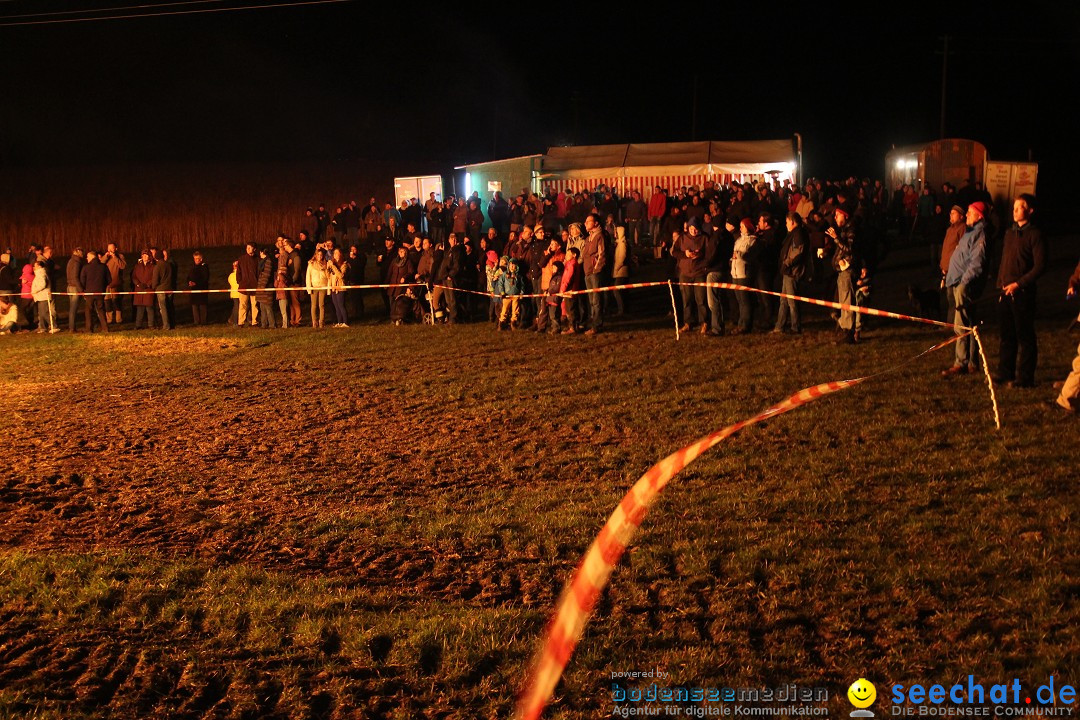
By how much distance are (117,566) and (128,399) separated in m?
7.28

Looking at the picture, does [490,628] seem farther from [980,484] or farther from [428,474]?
[980,484]

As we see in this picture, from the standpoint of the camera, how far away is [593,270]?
17.5 metres

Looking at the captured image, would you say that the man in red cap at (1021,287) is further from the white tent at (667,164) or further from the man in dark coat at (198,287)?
the white tent at (667,164)

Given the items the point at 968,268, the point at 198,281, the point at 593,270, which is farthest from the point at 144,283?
the point at 968,268

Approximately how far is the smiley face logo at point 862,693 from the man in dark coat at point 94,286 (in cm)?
2062

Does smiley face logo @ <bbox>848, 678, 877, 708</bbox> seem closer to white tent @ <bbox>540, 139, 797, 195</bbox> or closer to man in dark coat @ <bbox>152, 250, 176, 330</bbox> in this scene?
man in dark coat @ <bbox>152, 250, 176, 330</bbox>

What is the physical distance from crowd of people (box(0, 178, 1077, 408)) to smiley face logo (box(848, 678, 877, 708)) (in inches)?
245

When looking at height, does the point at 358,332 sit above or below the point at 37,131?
below

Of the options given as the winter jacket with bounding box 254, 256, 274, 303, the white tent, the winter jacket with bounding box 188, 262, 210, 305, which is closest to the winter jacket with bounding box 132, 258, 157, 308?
the winter jacket with bounding box 188, 262, 210, 305

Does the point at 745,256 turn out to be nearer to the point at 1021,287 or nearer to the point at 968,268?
the point at 968,268

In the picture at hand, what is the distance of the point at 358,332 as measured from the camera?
A: 1972 centimetres

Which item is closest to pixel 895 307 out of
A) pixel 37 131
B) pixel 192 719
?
pixel 192 719

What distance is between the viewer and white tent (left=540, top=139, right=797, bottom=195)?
3303cm

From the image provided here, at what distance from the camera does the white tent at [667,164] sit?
33031 millimetres
